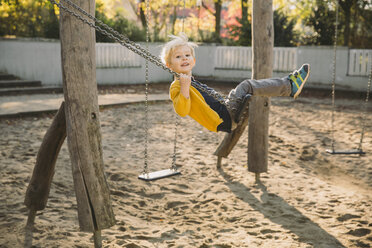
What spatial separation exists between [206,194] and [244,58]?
1093cm

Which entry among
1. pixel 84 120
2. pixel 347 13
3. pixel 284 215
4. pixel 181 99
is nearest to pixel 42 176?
pixel 84 120

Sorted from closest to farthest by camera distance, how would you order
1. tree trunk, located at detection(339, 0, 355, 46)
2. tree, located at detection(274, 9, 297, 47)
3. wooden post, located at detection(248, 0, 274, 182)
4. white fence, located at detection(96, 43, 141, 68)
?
wooden post, located at detection(248, 0, 274, 182), tree trunk, located at detection(339, 0, 355, 46), white fence, located at detection(96, 43, 141, 68), tree, located at detection(274, 9, 297, 47)

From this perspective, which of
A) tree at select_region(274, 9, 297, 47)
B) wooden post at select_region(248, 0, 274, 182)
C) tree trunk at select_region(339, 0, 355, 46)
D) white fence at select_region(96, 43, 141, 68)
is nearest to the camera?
wooden post at select_region(248, 0, 274, 182)

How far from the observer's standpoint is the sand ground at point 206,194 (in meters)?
3.44

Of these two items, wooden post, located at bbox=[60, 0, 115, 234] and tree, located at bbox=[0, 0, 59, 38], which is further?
tree, located at bbox=[0, 0, 59, 38]

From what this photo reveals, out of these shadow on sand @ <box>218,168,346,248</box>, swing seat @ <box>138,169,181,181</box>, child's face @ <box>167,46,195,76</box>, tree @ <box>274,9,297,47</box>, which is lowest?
shadow on sand @ <box>218,168,346,248</box>

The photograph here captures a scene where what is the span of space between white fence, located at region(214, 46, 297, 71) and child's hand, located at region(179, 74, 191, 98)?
11.1 meters

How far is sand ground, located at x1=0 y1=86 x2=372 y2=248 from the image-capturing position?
344 cm

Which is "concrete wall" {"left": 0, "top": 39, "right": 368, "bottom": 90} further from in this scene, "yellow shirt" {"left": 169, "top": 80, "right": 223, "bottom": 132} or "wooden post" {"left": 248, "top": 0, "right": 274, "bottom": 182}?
"yellow shirt" {"left": 169, "top": 80, "right": 223, "bottom": 132}

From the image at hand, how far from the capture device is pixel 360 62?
12.4 metres

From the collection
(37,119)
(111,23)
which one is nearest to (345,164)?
(37,119)

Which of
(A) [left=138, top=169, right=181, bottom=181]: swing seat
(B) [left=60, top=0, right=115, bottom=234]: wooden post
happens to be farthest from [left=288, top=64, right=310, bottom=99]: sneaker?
(B) [left=60, top=0, right=115, bottom=234]: wooden post

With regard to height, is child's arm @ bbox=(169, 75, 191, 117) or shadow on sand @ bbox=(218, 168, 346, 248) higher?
child's arm @ bbox=(169, 75, 191, 117)

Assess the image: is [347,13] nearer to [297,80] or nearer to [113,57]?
[113,57]
